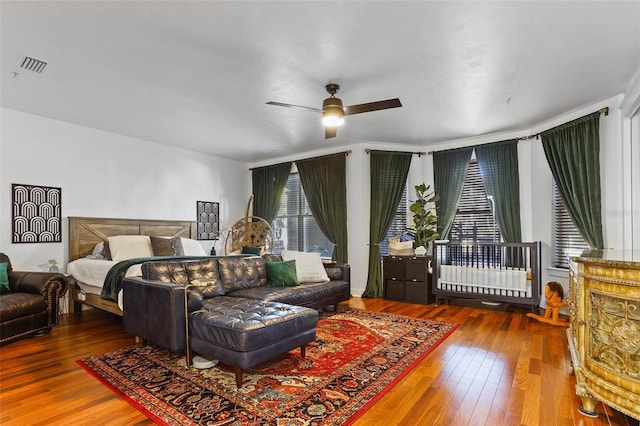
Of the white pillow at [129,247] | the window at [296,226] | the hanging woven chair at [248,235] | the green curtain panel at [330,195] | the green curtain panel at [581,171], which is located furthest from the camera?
the hanging woven chair at [248,235]

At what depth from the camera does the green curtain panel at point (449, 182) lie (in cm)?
559

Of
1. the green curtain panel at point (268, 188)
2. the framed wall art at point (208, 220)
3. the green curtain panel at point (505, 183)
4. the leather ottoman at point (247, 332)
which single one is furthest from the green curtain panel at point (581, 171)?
the framed wall art at point (208, 220)

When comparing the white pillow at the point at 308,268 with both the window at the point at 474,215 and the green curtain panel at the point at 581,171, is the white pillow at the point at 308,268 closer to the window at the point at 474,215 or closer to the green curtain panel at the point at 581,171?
the window at the point at 474,215

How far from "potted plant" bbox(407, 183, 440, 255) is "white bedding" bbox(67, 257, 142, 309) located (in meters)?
4.11

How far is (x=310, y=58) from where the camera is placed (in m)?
2.94

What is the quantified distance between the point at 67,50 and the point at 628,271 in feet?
14.3

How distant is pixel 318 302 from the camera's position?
167 inches

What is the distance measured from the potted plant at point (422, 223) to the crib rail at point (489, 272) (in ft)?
0.89

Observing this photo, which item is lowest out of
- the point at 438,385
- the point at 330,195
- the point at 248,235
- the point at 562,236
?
the point at 438,385

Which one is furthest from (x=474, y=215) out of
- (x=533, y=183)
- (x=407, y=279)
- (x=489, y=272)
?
(x=407, y=279)

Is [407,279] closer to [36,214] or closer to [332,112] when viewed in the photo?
[332,112]

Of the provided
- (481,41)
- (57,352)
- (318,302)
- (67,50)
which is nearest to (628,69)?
(481,41)

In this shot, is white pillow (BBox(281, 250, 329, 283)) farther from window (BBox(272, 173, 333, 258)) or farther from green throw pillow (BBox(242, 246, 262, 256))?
window (BBox(272, 173, 333, 258))

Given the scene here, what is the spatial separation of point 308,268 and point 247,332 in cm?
226
